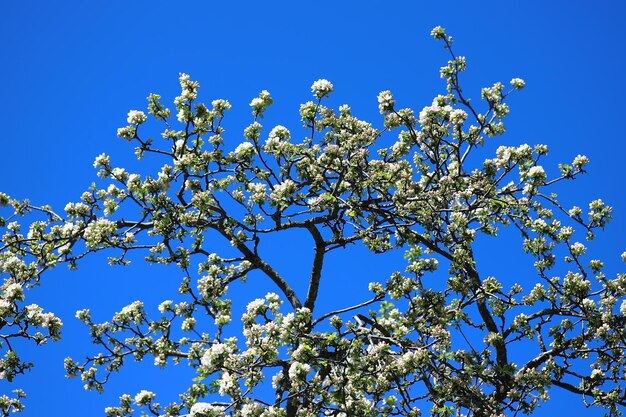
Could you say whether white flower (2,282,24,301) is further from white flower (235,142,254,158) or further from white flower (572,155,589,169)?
white flower (572,155,589,169)

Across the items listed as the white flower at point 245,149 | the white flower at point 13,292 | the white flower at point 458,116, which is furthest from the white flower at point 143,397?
the white flower at point 458,116

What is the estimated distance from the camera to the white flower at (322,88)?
40.0ft

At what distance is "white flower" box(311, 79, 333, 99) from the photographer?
1220 centimetres


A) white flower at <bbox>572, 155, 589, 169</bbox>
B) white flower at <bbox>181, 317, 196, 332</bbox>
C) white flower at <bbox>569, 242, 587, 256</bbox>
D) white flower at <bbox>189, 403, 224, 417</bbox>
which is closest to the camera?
white flower at <bbox>189, 403, 224, 417</bbox>

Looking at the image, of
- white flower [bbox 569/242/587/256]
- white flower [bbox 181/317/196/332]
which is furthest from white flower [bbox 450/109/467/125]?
white flower [bbox 181/317/196/332]

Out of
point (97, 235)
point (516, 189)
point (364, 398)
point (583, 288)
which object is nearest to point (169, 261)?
point (97, 235)

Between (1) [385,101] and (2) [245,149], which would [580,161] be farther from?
(2) [245,149]

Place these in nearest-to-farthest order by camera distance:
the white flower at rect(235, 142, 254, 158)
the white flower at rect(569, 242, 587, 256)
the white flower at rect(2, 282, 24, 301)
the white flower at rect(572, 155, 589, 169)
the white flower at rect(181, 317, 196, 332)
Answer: the white flower at rect(2, 282, 24, 301)
the white flower at rect(181, 317, 196, 332)
the white flower at rect(235, 142, 254, 158)
the white flower at rect(572, 155, 589, 169)
the white flower at rect(569, 242, 587, 256)

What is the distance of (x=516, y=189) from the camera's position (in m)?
12.7

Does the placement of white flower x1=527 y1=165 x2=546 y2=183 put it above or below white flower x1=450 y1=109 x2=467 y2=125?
below

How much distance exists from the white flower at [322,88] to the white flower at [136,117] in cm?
278

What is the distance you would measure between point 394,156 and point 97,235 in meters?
5.42

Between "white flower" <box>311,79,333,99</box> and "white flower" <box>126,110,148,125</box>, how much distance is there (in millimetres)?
2776

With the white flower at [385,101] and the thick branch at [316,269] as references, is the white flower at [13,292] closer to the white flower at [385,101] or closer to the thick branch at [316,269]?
the thick branch at [316,269]
